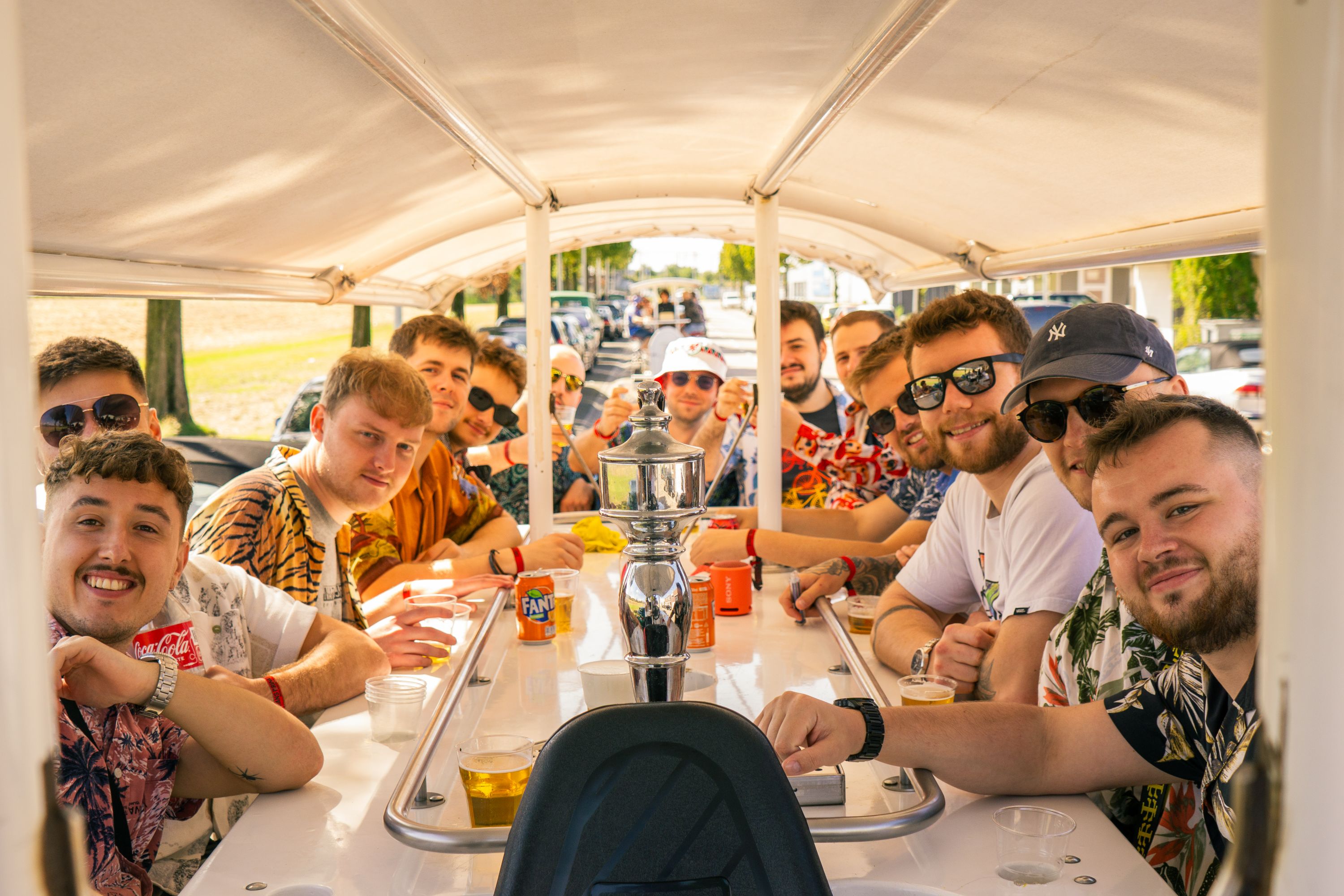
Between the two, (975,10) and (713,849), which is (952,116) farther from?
(713,849)

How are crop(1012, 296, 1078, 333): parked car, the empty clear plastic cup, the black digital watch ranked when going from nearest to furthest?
the black digital watch, the empty clear plastic cup, crop(1012, 296, 1078, 333): parked car

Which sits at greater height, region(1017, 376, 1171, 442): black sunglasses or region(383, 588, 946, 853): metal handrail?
region(1017, 376, 1171, 442): black sunglasses

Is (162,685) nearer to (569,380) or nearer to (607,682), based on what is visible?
(607,682)

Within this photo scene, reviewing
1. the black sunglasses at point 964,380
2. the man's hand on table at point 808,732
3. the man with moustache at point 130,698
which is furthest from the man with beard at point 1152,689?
the black sunglasses at point 964,380

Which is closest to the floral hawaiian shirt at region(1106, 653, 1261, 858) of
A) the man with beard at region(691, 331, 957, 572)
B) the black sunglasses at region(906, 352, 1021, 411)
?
the black sunglasses at region(906, 352, 1021, 411)

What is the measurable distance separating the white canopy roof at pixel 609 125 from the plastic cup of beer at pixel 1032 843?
4.18ft

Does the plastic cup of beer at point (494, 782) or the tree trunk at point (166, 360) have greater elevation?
the tree trunk at point (166, 360)

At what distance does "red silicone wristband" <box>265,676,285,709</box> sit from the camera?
213cm

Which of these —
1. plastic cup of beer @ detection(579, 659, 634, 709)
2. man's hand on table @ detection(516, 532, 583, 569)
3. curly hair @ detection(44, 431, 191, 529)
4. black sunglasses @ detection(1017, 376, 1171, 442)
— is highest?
black sunglasses @ detection(1017, 376, 1171, 442)

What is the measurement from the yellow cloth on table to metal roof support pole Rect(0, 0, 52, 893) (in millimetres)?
3652

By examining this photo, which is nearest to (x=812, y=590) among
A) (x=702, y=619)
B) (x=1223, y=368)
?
(x=702, y=619)

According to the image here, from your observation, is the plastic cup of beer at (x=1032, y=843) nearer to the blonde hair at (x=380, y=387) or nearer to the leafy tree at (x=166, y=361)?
the blonde hair at (x=380, y=387)

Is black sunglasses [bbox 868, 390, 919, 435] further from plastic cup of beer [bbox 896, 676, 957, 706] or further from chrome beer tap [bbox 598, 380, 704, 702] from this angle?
chrome beer tap [bbox 598, 380, 704, 702]

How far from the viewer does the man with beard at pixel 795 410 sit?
4750mm
